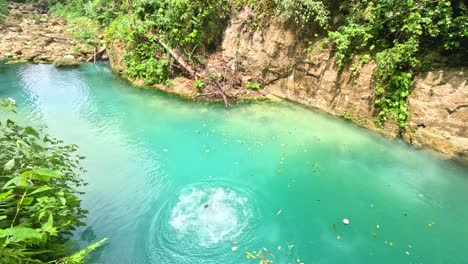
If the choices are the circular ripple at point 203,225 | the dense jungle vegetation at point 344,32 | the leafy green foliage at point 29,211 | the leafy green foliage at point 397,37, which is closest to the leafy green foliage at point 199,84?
the dense jungle vegetation at point 344,32

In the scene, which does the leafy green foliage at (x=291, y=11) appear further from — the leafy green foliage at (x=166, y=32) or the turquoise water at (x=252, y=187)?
the turquoise water at (x=252, y=187)

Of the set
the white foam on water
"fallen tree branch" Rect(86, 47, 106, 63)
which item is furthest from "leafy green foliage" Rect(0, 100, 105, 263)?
"fallen tree branch" Rect(86, 47, 106, 63)

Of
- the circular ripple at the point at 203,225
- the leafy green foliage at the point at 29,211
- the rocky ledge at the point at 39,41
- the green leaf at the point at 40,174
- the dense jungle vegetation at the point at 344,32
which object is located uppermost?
the dense jungle vegetation at the point at 344,32

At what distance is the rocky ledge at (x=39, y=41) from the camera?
45.4 feet

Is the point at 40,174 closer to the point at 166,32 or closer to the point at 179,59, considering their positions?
the point at 179,59

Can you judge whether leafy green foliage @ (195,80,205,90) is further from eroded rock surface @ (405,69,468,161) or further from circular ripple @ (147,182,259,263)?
eroded rock surface @ (405,69,468,161)

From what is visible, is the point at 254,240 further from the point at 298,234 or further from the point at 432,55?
the point at 432,55

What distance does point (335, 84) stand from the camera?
861cm

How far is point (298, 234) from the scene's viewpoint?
4715mm

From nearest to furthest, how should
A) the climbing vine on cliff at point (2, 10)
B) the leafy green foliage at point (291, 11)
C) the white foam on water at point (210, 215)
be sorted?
1. the white foam on water at point (210, 215)
2. the leafy green foliage at point (291, 11)
3. the climbing vine on cliff at point (2, 10)

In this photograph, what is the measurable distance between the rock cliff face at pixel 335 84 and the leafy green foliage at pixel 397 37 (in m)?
0.29

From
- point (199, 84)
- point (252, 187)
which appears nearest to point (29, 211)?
point (252, 187)

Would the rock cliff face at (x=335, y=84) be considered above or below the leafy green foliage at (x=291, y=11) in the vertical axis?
below

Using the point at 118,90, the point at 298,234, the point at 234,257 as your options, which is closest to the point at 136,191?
the point at 234,257
